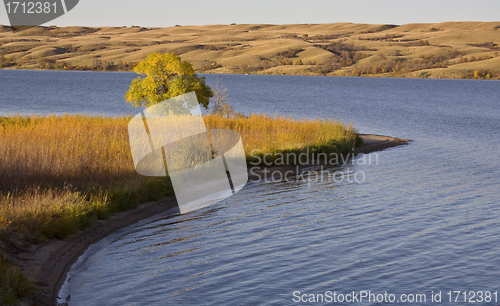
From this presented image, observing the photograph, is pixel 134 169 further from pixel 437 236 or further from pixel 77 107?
pixel 77 107

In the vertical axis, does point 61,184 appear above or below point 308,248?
above

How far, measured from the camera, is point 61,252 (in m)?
8.52

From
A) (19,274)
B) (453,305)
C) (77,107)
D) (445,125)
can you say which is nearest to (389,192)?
(453,305)

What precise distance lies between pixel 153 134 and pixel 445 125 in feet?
99.6

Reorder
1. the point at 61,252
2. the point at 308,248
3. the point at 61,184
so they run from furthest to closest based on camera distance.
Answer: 1. the point at 61,184
2. the point at 308,248
3. the point at 61,252

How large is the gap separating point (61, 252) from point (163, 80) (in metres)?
15.2
